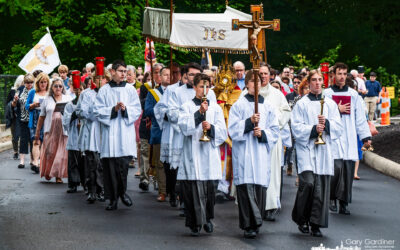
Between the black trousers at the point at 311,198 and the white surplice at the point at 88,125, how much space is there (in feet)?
12.3

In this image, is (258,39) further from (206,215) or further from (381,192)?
(381,192)

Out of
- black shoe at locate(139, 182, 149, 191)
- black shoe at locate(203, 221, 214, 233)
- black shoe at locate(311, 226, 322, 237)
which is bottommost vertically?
black shoe at locate(139, 182, 149, 191)

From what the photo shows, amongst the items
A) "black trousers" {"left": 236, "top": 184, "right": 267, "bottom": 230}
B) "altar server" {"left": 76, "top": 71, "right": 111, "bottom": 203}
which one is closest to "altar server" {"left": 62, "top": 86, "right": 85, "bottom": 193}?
"altar server" {"left": 76, "top": 71, "right": 111, "bottom": 203}

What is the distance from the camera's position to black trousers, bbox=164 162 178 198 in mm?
12555

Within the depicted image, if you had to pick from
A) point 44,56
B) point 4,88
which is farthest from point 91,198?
point 4,88

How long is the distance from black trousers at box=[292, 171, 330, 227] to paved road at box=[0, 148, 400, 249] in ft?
0.74

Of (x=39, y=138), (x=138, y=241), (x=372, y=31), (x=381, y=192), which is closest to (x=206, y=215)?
(x=138, y=241)

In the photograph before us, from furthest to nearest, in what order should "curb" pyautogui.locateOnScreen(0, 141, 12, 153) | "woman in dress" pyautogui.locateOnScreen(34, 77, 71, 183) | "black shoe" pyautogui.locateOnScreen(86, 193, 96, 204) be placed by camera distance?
"curb" pyautogui.locateOnScreen(0, 141, 12, 153) → "woman in dress" pyautogui.locateOnScreen(34, 77, 71, 183) → "black shoe" pyautogui.locateOnScreen(86, 193, 96, 204)

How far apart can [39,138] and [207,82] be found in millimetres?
7306

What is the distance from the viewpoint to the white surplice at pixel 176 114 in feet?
38.4

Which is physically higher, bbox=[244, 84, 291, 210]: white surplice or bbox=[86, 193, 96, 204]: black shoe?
bbox=[244, 84, 291, 210]: white surplice

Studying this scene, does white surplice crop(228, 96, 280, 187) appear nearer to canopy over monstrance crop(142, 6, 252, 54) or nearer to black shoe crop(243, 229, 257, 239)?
black shoe crop(243, 229, 257, 239)

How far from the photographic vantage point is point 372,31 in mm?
21281

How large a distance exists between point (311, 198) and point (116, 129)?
3372mm
